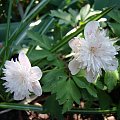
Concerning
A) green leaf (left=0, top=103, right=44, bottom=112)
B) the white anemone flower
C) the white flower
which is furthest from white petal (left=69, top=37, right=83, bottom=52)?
green leaf (left=0, top=103, right=44, bottom=112)

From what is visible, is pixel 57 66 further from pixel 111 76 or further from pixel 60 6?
pixel 60 6

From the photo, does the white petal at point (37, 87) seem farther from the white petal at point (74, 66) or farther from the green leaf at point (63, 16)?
the green leaf at point (63, 16)

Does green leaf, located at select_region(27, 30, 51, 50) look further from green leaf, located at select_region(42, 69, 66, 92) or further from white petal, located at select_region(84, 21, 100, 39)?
white petal, located at select_region(84, 21, 100, 39)

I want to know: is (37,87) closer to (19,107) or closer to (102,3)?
(19,107)

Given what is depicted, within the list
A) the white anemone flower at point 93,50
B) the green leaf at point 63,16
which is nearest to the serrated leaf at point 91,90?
the white anemone flower at point 93,50

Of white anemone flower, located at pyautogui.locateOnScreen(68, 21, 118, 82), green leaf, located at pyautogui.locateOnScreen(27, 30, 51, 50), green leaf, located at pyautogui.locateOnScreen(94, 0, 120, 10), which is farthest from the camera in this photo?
green leaf, located at pyautogui.locateOnScreen(94, 0, 120, 10)

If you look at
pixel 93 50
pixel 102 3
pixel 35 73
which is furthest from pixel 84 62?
pixel 102 3

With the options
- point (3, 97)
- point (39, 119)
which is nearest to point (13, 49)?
point (3, 97)
